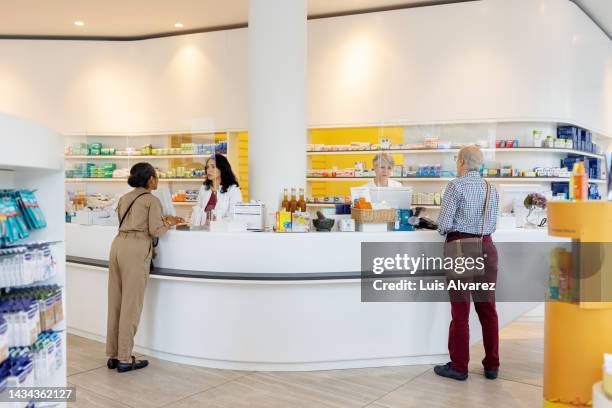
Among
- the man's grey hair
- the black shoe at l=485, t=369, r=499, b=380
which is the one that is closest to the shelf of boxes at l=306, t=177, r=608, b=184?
the man's grey hair

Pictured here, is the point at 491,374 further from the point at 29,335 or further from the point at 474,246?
the point at 29,335

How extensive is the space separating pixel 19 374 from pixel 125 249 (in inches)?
94.2

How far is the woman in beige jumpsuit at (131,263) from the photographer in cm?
421

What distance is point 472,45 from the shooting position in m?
6.85

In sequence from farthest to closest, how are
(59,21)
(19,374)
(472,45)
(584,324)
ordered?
(59,21) → (472,45) → (584,324) → (19,374)

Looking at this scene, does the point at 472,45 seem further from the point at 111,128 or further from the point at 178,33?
the point at 111,128

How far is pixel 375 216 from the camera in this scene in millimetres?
4422

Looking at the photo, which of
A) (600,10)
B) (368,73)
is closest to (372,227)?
(368,73)

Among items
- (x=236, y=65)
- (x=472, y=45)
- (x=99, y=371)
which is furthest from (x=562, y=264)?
(x=236, y=65)

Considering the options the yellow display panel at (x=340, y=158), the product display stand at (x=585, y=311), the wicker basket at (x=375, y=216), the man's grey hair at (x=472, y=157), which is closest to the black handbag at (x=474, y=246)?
the man's grey hair at (x=472, y=157)

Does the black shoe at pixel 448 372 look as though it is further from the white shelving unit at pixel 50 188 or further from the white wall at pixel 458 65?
Result: the white wall at pixel 458 65

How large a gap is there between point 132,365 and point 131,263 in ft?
2.59

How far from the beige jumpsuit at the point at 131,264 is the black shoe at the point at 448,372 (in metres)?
2.35

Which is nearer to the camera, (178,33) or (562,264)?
(562,264)
